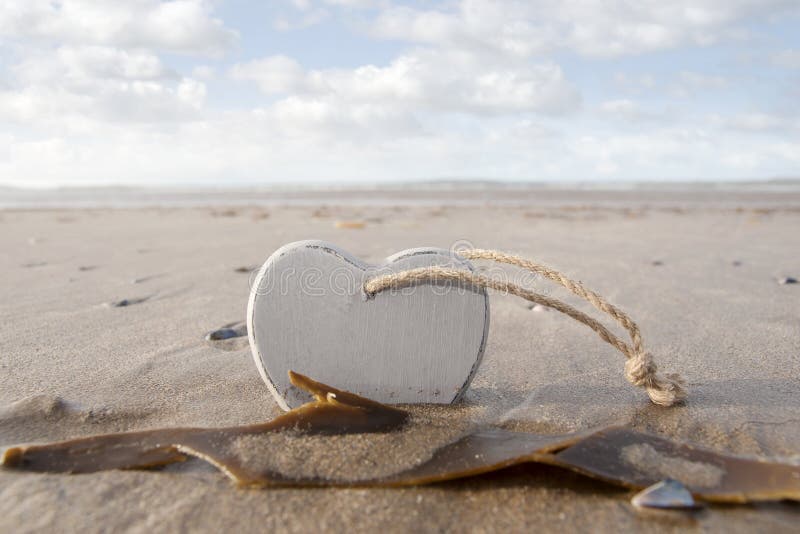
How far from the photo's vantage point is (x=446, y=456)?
1339mm

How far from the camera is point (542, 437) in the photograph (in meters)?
1.43

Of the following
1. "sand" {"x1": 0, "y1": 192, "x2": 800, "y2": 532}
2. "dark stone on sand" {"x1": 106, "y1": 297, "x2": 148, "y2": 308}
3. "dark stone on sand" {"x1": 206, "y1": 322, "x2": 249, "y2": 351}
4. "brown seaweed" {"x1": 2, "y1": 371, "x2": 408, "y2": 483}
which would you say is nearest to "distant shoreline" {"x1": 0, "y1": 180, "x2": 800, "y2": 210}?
"sand" {"x1": 0, "y1": 192, "x2": 800, "y2": 532}

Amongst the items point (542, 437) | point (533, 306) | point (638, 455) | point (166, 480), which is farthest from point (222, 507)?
point (533, 306)

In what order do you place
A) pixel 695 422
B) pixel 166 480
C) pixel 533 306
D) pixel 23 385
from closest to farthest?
pixel 166 480 < pixel 695 422 < pixel 23 385 < pixel 533 306

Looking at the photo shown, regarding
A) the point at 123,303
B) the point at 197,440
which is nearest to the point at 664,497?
the point at 197,440

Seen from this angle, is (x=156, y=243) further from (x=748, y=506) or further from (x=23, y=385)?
(x=748, y=506)

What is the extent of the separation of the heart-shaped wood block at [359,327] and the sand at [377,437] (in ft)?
0.48

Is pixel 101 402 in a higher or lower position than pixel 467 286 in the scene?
lower

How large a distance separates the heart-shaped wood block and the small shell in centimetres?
60

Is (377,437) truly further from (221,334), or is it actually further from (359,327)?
(221,334)

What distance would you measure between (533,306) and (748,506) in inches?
71.0

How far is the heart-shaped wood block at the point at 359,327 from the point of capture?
162 centimetres

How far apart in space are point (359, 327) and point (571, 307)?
1.86 ft

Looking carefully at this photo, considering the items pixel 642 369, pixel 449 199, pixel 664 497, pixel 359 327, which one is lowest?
pixel 664 497
